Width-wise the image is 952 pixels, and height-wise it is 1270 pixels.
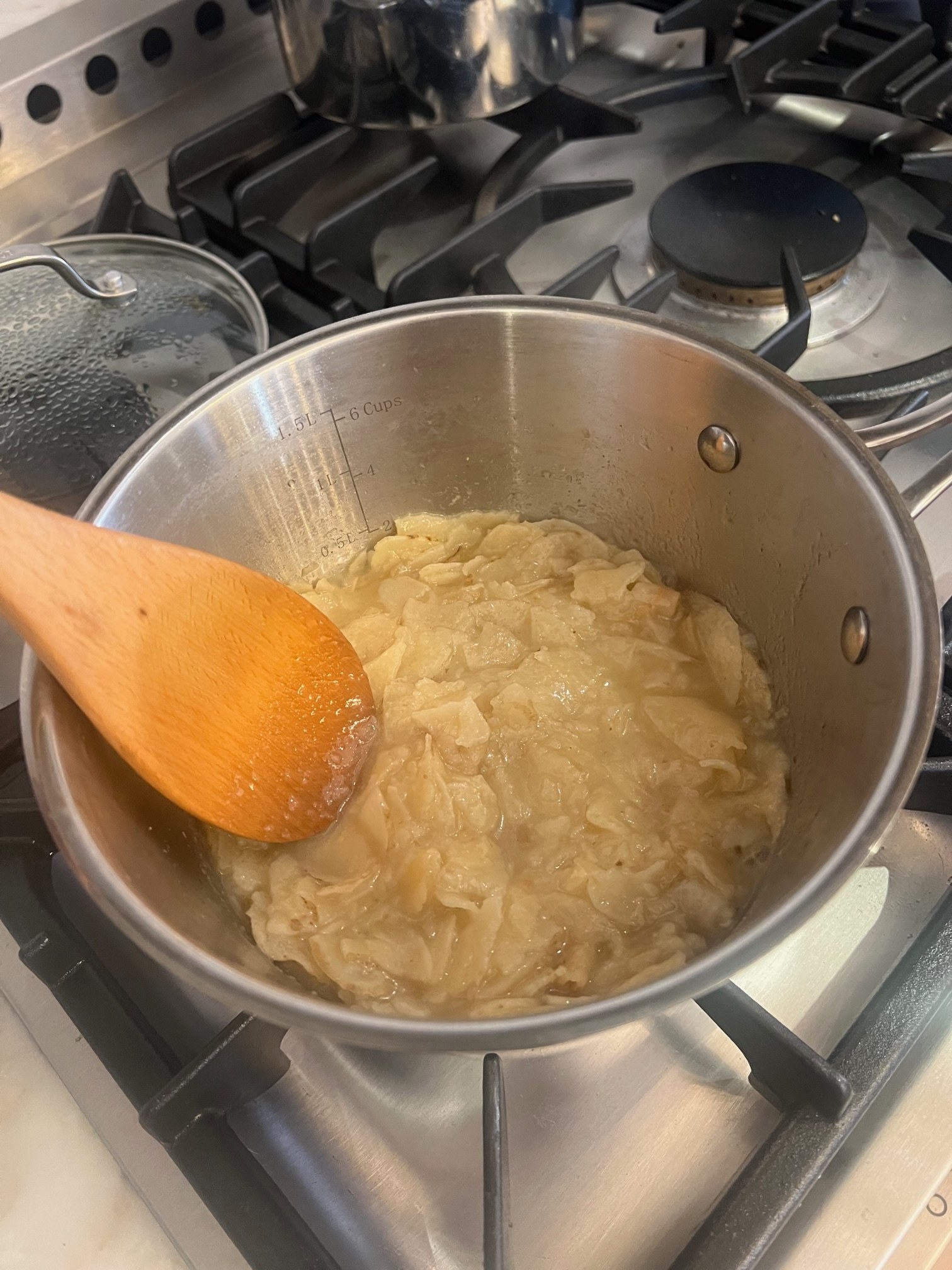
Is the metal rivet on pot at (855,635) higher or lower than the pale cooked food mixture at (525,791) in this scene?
higher

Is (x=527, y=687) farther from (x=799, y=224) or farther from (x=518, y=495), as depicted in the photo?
(x=799, y=224)

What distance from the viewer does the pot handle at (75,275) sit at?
3.98ft

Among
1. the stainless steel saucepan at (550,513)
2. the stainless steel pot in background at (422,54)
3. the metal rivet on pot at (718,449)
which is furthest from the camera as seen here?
the stainless steel pot in background at (422,54)

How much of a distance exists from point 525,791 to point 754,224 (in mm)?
928

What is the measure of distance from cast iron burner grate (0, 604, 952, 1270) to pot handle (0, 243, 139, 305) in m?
0.76

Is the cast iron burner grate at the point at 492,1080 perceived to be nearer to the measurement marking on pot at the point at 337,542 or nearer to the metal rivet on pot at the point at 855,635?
the metal rivet on pot at the point at 855,635

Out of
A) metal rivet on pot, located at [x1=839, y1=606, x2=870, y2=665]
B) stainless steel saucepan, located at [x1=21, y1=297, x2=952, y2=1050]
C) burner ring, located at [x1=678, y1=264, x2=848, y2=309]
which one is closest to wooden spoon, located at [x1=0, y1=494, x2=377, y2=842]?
stainless steel saucepan, located at [x1=21, y1=297, x2=952, y2=1050]

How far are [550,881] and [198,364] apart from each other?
0.87 metres

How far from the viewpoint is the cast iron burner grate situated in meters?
0.80

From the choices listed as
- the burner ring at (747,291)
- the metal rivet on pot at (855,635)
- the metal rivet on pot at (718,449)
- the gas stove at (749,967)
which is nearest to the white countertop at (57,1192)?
the gas stove at (749,967)

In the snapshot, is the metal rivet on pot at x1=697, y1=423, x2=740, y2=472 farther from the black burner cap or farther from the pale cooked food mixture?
the black burner cap

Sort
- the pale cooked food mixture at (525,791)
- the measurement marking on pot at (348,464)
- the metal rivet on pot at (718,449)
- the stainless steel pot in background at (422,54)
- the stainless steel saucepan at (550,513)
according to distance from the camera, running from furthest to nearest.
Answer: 1. the stainless steel pot in background at (422,54)
2. the measurement marking on pot at (348,464)
3. the metal rivet on pot at (718,449)
4. the pale cooked food mixture at (525,791)
5. the stainless steel saucepan at (550,513)

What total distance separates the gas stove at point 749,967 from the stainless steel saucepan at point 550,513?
0.43 feet

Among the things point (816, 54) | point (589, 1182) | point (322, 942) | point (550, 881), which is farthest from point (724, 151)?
point (589, 1182)
